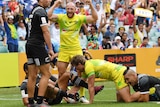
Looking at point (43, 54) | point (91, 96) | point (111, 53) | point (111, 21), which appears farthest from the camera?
point (111, 21)

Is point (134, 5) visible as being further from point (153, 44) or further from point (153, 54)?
point (153, 54)

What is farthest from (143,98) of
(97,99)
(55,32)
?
(55,32)

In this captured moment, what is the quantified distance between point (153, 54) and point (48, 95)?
9.78 metres

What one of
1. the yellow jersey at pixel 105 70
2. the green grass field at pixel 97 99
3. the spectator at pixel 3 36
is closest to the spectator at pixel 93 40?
the green grass field at pixel 97 99

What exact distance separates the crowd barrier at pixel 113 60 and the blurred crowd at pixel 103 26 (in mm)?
430

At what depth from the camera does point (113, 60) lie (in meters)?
20.3

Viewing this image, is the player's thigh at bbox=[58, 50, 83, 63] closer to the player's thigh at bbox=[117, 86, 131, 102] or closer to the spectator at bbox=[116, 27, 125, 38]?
the player's thigh at bbox=[117, 86, 131, 102]

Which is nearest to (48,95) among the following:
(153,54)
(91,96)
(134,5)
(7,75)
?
(91,96)

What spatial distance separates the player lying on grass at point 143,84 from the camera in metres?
12.2

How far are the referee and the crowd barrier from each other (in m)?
6.70

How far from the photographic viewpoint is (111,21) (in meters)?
23.8

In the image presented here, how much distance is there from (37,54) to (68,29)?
2.21 metres

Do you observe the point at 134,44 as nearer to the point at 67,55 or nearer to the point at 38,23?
the point at 67,55

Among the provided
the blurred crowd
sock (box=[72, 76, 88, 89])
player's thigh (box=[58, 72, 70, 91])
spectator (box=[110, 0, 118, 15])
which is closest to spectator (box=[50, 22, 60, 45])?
the blurred crowd
